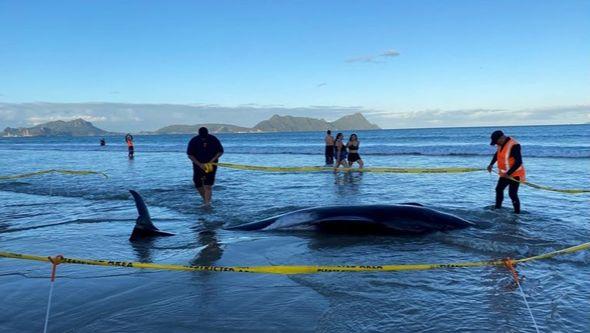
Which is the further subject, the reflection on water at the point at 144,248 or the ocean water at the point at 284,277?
the reflection on water at the point at 144,248

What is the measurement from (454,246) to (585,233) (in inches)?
101

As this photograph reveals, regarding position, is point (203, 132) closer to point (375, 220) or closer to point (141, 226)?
point (141, 226)

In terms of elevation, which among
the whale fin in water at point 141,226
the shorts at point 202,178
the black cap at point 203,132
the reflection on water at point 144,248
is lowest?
the reflection on water at point 144,248

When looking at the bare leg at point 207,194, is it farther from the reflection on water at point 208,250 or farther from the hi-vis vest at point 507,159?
the hi-vis vest at point 507,159

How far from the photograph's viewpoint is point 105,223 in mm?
9664

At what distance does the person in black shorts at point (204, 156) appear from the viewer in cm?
1142

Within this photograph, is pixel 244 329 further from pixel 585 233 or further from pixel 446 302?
pixel 585 233

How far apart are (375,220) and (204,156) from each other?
5207 mm

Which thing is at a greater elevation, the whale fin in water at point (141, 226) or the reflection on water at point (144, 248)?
the whale fin in water at point (141, 226)

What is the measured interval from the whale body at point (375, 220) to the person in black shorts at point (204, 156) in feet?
11.6

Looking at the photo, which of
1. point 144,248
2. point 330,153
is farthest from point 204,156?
point 330,153

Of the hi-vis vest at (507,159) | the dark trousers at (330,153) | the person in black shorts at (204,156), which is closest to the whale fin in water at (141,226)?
the person in black shorts at (204,156)

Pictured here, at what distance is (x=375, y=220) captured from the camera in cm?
800

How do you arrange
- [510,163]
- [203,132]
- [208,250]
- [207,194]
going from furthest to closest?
[207,194] → [203,132] → [510,163] → [208,250]
